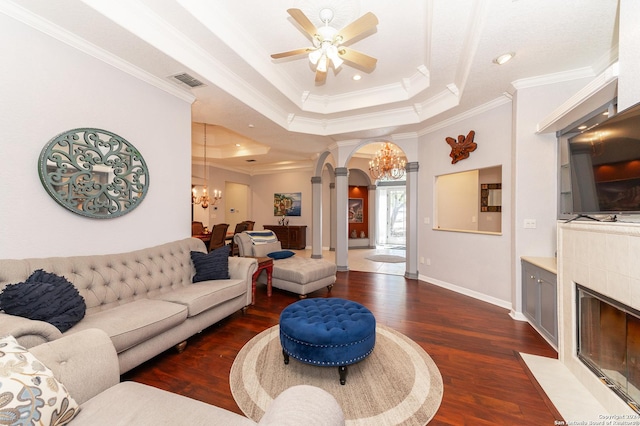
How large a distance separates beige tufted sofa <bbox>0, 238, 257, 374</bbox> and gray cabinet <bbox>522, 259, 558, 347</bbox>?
334 cm

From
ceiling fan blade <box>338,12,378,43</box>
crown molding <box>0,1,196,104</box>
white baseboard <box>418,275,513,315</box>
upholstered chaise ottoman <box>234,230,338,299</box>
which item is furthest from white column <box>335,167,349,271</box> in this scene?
ceiling fan blade <box>338,12,378,43</box>

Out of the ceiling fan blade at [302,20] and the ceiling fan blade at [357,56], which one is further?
the ceiling fan blade at [357,56]

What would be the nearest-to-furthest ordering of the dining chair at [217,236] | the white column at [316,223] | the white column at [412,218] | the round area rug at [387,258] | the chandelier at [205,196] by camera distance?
1. the white column at [412,218]
2. the dining chair at [217,236]
3. the chandelier at [205,196]
4. the white column at [316,223]
5. the round area rug at [387,258]

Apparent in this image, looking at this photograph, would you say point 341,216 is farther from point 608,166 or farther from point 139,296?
point 608,166

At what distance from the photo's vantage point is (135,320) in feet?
6.82

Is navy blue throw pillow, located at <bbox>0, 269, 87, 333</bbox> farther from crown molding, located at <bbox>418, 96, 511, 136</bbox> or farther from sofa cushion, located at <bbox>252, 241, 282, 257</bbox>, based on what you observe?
crown molding, located at <bbox>418, 96, 511, 136</bbox>

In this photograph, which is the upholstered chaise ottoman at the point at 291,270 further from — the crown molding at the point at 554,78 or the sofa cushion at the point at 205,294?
the crown molding at the point at 554,78

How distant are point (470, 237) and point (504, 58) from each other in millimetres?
2556

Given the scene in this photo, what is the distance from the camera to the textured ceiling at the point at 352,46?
2.28 m

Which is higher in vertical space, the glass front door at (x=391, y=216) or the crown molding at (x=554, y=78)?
the crown molding at (x=554, y=78)

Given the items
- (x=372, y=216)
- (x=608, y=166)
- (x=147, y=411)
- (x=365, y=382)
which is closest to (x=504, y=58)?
(x=608, y=166)

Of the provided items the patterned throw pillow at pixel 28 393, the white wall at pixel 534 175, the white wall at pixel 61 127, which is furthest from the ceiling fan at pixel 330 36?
the patterned throw pillow at pixel 28 393

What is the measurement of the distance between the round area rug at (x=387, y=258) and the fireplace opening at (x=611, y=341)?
500 centimetres

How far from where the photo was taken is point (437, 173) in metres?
4.84
